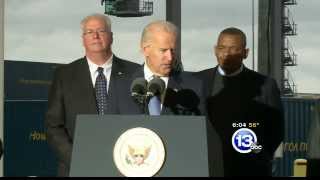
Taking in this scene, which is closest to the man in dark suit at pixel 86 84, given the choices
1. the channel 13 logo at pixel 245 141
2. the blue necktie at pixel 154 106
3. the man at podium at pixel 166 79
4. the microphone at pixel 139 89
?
the man at podium at pixel 166 79

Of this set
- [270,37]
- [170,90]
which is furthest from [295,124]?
[170,90]

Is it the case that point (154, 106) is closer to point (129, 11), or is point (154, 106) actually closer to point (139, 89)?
point (139, 89)

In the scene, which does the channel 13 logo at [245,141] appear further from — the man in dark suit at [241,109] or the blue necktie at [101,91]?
the blue necktie at [101,91]

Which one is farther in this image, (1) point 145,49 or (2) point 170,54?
(1) point 145,49

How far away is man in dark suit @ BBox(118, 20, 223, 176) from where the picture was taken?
173 inches

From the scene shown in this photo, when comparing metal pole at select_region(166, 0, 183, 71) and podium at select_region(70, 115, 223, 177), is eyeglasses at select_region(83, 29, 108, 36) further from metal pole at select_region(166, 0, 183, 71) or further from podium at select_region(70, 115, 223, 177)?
metal pole at select_region(166, 0, 183, 71)

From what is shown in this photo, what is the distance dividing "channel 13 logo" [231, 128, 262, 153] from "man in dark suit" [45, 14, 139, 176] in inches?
38.4

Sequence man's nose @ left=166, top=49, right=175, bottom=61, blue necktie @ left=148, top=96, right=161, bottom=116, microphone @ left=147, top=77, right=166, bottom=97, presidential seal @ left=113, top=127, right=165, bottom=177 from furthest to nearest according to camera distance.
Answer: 1. man's nose @ left=166, top=49, right=175, bottom=61
2. blue necktie @ left=148, top=96, right=161, bottom=116
3. microphone @ left=147, top=77, right=166, bottom=97
4. presidential seal @ left=113, top=127, right=165, bottom=177

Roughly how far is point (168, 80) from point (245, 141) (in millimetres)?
1145

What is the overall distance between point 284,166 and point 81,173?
42.7 ft

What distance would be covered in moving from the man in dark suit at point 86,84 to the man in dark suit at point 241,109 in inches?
28.6

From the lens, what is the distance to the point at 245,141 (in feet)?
18.1

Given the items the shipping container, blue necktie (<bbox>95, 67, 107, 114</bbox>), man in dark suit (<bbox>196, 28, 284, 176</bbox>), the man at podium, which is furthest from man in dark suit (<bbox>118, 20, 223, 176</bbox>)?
the shipping container

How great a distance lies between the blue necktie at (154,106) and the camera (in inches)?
169
